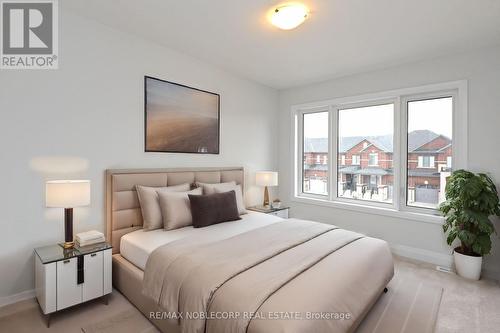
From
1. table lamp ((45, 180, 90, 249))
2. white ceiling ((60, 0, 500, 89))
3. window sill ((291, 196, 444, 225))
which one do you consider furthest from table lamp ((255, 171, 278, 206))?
table lamp ((45, 180, 90, 249))

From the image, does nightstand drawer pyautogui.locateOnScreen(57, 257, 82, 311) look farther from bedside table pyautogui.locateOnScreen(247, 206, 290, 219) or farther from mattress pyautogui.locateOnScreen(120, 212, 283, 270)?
bedside table pyautogui.locateOnScreen(247, 206, 290, 219)

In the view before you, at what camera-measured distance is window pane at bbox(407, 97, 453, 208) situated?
130 inches

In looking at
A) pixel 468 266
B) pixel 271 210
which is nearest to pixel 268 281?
pixel 271 210

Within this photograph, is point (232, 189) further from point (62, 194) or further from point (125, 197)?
point (62, 194)

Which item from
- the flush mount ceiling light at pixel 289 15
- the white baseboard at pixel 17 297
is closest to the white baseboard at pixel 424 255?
the flush mount ceiling light at pixel 289 15

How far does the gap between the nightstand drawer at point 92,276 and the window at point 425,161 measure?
13.1 ft

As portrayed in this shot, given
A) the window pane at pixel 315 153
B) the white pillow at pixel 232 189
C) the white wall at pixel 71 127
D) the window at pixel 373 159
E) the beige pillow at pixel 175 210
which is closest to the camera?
the white wall at pixel 71 127

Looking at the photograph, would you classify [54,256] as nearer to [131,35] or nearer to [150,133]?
[150,133]

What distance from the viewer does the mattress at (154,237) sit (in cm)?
222

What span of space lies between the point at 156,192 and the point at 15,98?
4.76ft

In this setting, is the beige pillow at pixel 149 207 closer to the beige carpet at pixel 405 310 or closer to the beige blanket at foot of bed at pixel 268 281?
the beige blanket at foot of bed at pixel 268 281

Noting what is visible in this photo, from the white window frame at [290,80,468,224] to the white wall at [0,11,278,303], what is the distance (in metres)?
2.28

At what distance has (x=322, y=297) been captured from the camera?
1.45 metres

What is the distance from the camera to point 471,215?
105 inches
